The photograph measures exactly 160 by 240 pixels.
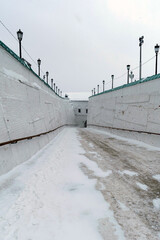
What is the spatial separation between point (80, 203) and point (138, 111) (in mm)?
12817

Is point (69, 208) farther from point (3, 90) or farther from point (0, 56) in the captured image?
point (0, 56)

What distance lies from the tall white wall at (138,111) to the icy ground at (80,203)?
7.02 meters

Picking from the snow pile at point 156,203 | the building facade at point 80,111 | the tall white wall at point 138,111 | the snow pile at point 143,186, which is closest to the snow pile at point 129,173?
the snow pile at point 143,186

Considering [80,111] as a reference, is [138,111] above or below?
above

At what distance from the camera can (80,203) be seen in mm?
3570

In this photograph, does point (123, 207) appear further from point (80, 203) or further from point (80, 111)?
point (80, 111)

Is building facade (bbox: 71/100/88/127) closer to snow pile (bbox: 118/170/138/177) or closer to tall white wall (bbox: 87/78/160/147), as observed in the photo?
tall white wall (bbox: 87/78/160/147)

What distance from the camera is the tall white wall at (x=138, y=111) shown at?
12203mm

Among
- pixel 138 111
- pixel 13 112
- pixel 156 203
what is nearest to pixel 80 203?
pixel 156 203

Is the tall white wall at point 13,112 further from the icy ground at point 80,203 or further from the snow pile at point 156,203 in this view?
the snow pile at point 156,203

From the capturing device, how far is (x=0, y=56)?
5.93 m

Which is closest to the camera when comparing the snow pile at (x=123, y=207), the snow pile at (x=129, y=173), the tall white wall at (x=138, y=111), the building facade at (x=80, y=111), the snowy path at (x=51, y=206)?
the snowy path at (x=51, y=206)

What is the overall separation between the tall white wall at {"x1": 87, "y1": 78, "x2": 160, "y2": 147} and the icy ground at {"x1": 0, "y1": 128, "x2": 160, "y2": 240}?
702 cm

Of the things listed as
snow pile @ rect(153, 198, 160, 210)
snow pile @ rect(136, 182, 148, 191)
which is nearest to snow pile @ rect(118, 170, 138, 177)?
snow pile @ rect(136, 182, 148, 191)
